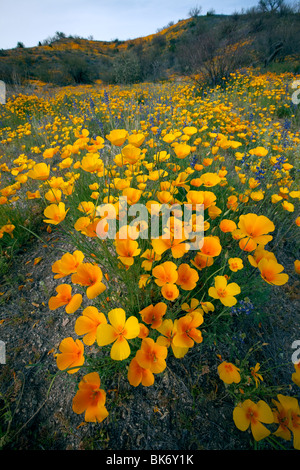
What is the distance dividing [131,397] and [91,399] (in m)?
0.39

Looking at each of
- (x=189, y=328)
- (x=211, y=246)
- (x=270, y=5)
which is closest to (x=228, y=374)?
(x=189, y=328)

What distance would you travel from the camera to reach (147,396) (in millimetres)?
1290

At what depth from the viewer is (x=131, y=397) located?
128 centimetres

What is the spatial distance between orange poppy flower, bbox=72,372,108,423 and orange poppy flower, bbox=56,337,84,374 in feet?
0.27

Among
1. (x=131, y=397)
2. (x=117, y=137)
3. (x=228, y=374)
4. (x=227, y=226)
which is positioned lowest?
(x=131, y=397)

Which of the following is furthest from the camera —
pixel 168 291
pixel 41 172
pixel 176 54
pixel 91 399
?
pixel 176 54

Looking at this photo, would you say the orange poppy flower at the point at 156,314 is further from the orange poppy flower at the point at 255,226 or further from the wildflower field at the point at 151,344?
the orange poppy flower at the point at 255,226

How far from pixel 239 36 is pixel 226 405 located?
37.5ft

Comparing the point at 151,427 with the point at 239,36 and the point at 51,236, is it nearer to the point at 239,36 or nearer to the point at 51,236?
the point at 51,236

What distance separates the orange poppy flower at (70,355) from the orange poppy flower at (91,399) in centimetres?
8

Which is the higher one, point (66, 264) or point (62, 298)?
point (66, 264)

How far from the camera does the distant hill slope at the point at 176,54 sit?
7750mm

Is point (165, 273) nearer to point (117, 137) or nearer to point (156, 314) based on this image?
point (156, 314)

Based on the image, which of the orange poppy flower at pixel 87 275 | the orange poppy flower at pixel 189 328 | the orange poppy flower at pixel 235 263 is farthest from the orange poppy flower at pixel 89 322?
the orange poppy flower at pixel 235 263
